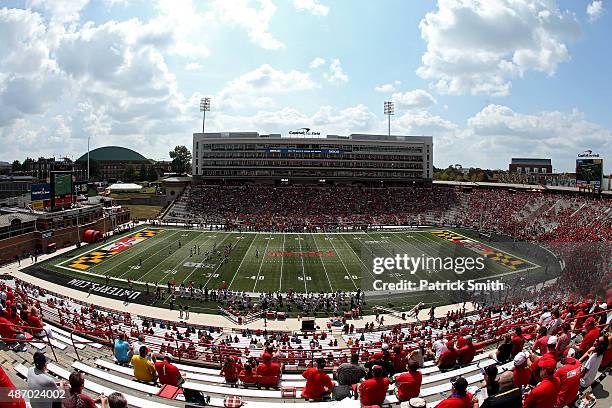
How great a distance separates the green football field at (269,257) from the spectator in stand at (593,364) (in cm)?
2142

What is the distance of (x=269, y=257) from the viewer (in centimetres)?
3662

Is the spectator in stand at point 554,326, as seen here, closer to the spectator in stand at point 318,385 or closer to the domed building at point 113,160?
the spectator in stand at point 318,385

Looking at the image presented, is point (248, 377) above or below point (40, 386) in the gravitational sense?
below

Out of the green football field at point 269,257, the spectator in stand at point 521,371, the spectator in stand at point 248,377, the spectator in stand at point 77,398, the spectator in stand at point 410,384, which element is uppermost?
the spectator in stand at point 77,398

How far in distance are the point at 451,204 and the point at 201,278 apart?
149 ft

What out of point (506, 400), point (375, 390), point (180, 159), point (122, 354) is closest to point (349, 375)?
point (375, 390)

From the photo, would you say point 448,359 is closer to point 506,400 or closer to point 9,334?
point 506,400

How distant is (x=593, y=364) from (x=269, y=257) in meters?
31.3

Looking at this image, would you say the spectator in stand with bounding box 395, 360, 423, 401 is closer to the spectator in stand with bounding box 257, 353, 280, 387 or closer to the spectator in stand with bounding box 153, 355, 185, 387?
the spectator in stand with bounding box 257, 353, 280, 387

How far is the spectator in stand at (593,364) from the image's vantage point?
21.3 feet

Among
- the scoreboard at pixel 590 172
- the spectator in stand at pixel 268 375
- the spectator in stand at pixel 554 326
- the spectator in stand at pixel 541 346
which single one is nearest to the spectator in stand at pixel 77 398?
the spectator in stand at pixel 268 375

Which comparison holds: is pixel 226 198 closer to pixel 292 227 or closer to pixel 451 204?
pixel 292 227

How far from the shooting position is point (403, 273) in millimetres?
31359

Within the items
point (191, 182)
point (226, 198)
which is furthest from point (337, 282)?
point (191, 182)
